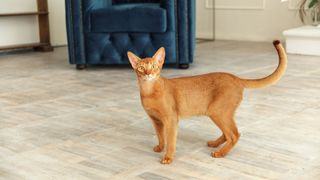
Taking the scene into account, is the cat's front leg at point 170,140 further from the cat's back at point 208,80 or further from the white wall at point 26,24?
the white wall at point 26,24

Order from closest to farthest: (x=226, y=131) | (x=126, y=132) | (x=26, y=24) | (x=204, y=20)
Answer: (x=226, y=131) → (x=126, y=132) → (x=26, y=24) → (x=204, y=20)

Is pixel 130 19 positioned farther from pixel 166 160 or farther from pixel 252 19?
pixel 252 19

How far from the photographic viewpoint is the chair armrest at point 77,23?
3.61 m

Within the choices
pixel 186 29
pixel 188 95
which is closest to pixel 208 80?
pixel 188 95

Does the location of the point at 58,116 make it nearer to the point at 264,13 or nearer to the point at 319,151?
the point at 319,151

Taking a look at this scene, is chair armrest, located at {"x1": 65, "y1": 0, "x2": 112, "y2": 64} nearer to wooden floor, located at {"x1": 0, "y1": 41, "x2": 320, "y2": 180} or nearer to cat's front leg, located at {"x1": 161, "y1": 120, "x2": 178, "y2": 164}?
wooden floor, located at {"x1": 0, "y1": 41, "x2": 320, "y2": 180}

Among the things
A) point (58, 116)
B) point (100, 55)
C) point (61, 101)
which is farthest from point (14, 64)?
point (58, 116)

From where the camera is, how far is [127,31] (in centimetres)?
362

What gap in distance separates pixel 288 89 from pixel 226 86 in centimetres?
127

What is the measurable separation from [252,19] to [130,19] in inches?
90.8

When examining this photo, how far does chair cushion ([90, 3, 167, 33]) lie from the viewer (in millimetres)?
3531

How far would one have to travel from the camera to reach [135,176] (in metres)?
1.58

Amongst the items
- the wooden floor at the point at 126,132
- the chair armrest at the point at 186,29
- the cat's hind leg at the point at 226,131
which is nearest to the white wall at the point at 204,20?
the chair armrest at the point at 186,29

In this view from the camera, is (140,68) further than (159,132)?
No
